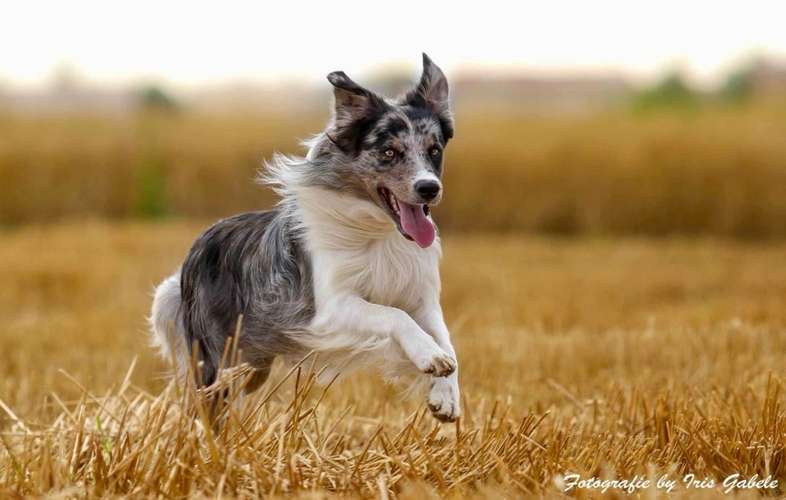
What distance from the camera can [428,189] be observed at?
495cm

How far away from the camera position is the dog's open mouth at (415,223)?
5.11 m

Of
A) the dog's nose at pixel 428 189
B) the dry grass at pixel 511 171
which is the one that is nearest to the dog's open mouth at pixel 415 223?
the dog's nose at pixel 428 189

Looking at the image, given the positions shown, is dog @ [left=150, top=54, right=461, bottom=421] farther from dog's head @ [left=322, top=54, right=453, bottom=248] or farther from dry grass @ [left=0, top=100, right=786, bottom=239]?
dry grass @ [left=0, top=100, right=786, bottom=239]

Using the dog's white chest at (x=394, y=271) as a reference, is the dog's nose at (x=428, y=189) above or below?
above

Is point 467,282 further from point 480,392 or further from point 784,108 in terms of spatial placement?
point 784,108

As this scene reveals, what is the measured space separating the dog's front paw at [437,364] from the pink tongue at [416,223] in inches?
20.3

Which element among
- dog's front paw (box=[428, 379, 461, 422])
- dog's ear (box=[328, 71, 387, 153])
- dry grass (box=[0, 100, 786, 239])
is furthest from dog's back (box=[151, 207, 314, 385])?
dry grass (box=[0, 100, 786, 239])

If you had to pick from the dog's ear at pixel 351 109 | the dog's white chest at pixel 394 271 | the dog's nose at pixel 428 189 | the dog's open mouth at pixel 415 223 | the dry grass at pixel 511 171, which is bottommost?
the dry grass at pixel 511 171

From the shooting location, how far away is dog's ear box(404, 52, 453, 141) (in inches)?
218

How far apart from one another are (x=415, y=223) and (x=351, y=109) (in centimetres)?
64

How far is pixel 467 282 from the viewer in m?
13.3

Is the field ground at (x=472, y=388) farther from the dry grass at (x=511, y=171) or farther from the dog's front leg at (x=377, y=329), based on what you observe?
the dry grass at (x=511, y=171)

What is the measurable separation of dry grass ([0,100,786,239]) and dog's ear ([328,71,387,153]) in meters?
13.1

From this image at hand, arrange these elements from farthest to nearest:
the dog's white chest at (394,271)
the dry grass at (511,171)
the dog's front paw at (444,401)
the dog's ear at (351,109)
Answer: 1. the dry grass at (511,171)
2. the dog's white chest at (394,271)
3. the dog's ear at (351,109)
4. the dog's front paw at (444,401)
